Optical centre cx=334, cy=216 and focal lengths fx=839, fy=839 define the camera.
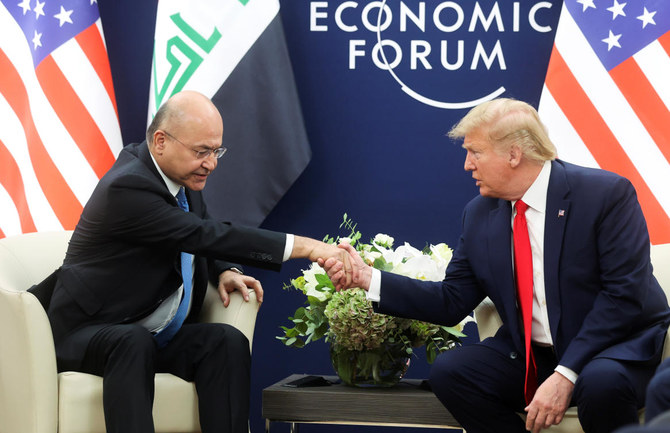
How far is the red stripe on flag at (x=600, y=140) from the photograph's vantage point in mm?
3648

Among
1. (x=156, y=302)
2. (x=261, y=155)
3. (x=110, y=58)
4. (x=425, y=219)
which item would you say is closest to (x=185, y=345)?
(x=156, y=302)

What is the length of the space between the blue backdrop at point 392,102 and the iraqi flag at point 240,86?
220mm

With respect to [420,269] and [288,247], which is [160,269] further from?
[420,269]

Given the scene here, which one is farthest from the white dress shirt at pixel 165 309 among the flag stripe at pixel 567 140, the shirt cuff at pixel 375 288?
the flag stripe at pixel 567 140

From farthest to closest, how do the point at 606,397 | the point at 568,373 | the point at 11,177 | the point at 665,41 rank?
the point at 11,177 < the point at 665,41 < the point at 568,373 < the point at 606,397

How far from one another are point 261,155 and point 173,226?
1.15 metres

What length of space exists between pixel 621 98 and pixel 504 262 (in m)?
1.34

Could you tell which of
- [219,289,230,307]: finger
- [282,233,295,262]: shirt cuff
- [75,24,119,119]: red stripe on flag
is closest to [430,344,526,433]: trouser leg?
[282,233,295,262]: shirt cuff

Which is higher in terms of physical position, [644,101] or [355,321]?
[644,101]

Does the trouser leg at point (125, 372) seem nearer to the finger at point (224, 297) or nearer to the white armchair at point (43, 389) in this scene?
the white armchair at point (43, 389)

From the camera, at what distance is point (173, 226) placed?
2869 millimetres

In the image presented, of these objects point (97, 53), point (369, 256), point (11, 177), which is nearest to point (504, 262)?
point (369, 256)

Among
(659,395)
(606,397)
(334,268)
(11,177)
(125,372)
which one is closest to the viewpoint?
(659,395)

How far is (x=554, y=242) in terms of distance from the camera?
268 centimetres
